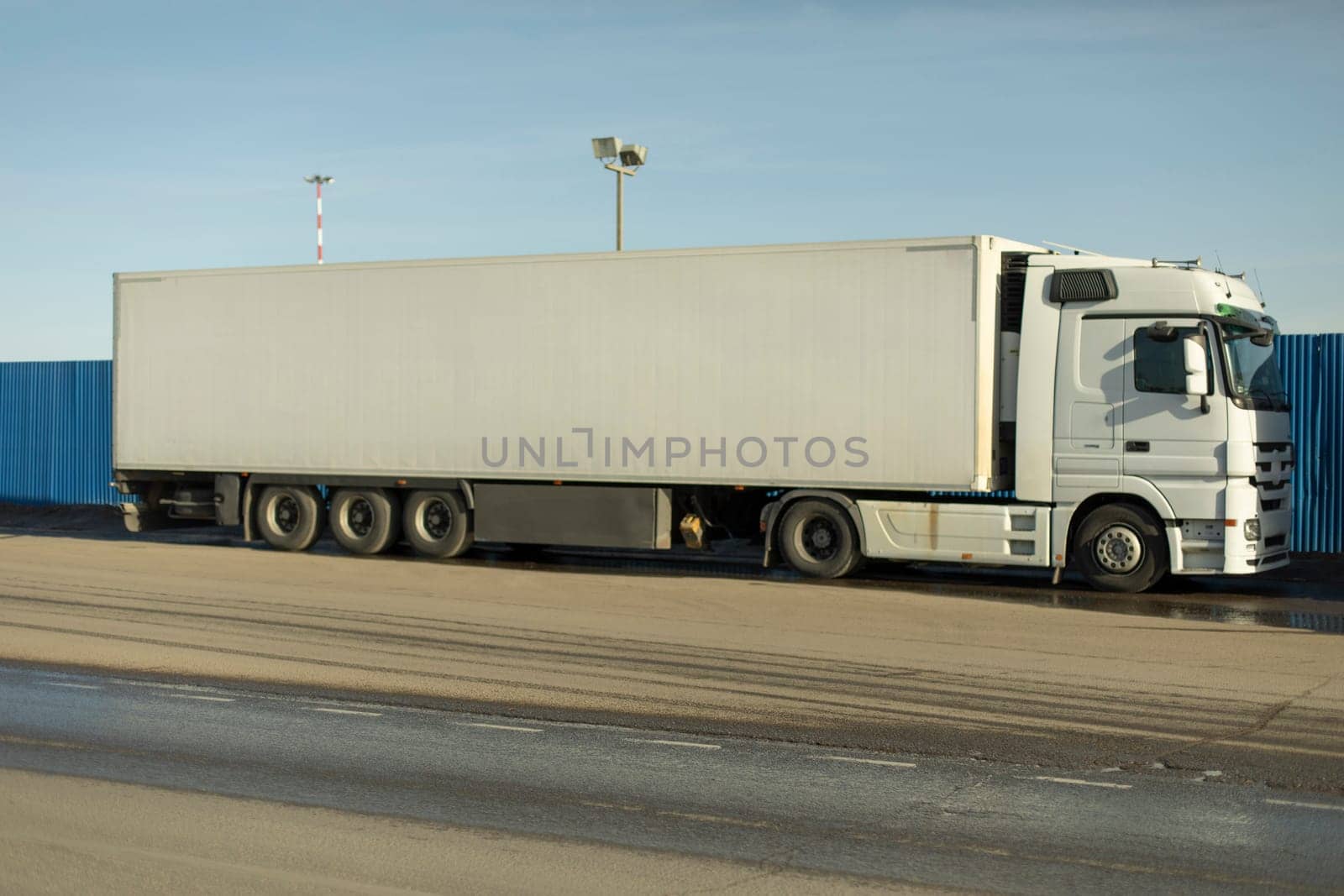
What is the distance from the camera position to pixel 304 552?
20.8 metres

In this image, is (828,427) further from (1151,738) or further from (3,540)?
(3,540)

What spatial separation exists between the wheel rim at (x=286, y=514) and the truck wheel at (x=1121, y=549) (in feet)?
33.7

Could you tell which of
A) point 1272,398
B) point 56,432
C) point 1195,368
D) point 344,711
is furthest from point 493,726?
point 56,432

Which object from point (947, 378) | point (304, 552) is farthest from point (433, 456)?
point (947, 378)

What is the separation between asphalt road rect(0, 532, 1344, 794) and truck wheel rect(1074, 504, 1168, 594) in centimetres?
54

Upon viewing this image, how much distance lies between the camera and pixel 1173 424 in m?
15.7

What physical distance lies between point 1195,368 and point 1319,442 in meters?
5.55

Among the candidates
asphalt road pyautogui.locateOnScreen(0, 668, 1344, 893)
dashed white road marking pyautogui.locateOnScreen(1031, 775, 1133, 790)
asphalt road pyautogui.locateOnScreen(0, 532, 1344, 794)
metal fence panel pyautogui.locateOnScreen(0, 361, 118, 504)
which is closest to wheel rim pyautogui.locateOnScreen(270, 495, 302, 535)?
asphalt road pyautogui.locateOnScreen(0, 532, 1344, 794)

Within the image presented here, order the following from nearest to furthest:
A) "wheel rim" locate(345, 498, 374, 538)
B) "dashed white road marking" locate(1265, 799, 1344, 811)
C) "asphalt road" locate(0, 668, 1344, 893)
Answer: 1. "asphalt road" locate(0, 668, 1344, 893)
2. "dashed white road marking" locate(1265, 799, 1344, 811)
3. "wheel rim" locate(345, 498, 374, 538)

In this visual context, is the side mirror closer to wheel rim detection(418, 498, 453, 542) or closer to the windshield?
the windshield

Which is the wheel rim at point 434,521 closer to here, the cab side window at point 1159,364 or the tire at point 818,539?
the tire at point 818,539

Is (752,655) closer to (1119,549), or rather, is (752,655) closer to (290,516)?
(1119,549)

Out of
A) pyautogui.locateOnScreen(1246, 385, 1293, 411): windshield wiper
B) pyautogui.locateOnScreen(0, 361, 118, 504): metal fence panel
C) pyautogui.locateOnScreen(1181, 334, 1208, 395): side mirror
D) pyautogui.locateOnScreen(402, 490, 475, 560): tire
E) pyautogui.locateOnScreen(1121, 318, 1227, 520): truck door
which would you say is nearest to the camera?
pyautogui.locateOnScreen(1181, 334, 1208, 395): side mirror

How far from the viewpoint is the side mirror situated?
15.4 m
